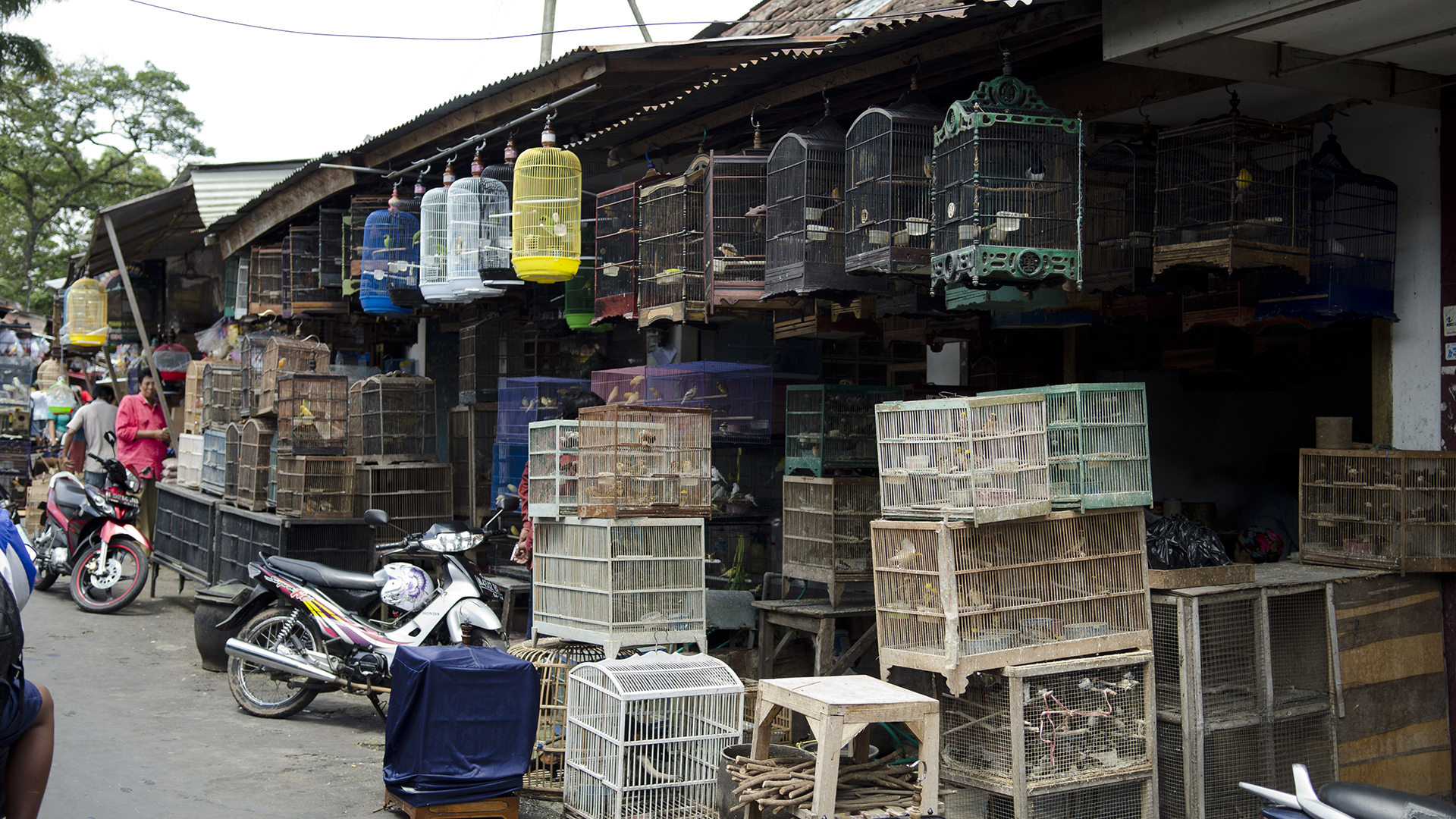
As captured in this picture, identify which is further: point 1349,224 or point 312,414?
point 312,414

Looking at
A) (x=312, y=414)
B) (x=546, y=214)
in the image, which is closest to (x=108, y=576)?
(x=312, y=414)

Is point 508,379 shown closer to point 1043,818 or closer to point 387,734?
point 387,734

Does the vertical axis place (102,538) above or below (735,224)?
below

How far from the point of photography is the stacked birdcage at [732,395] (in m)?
9.34

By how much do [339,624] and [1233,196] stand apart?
598 centimetres

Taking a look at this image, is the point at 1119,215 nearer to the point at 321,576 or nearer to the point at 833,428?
the point at 833,428

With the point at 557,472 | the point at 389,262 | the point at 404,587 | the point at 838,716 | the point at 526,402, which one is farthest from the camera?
the point at 389,262

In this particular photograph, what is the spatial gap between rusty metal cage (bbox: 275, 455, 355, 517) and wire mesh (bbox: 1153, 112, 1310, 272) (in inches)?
277

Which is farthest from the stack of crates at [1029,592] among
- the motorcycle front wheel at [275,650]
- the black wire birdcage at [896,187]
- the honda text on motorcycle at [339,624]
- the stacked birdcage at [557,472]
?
the motorcycle front wheel at [275,650]

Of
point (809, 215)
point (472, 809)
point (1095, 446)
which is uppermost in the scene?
point (809, 215)

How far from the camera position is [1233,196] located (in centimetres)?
570

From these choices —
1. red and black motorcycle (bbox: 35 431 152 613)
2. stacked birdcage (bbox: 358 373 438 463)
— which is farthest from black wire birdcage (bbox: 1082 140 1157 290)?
red and black motorcycle (bbox: 35 431 152 613)

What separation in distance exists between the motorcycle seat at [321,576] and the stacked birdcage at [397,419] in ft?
7.71

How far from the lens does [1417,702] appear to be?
6.11 metres
